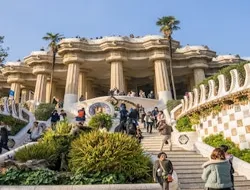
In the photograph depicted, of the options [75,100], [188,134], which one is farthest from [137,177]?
[75,100]

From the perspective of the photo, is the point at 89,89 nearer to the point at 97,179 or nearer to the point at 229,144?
the point at 229,144

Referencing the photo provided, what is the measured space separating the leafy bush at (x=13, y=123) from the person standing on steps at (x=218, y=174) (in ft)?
51.4

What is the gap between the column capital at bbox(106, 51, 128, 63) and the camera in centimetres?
3772

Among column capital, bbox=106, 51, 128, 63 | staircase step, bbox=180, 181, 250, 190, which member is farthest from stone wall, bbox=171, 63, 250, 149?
column capital, bbox=106, 51, 128, 63

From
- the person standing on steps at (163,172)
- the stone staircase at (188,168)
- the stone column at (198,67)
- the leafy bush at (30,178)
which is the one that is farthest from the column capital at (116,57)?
the person standing on steps at (163,172)

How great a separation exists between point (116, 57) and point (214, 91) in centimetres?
2451

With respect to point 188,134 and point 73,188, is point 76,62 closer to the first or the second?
point 188,134

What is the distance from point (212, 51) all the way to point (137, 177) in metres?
38.2

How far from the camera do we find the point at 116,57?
37.7 m

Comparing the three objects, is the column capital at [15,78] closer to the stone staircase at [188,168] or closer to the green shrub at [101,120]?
the green shrub at [101,120]

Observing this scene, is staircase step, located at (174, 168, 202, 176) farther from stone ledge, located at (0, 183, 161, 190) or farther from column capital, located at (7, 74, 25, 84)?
column capital, located at (7, 74, 25, 84)

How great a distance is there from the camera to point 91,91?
1876 inches

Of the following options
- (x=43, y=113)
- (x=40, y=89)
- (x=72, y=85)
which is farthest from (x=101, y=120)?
(x=40, y=89)

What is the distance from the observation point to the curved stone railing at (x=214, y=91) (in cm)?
1177
